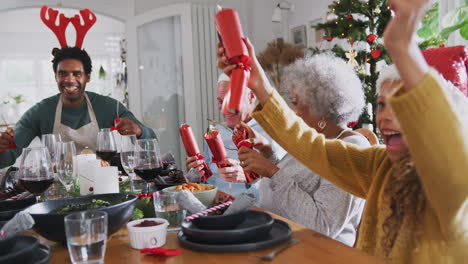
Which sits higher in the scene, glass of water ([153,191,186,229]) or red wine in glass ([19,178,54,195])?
red wine in glass ([19,178,54,195])

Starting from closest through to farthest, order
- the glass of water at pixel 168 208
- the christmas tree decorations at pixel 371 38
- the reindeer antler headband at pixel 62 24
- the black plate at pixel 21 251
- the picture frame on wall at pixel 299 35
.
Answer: the black plate at pixel 21 251
the glass of water at pixel 168 208
the reindeer antler headband at pixel 62 24
the christmas tree decorations at pixel 371 38
the picture frame on wall at pixel 299 35

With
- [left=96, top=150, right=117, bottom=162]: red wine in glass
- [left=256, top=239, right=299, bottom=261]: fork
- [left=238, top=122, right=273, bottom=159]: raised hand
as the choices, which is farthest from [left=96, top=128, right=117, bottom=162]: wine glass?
[left=256, top=239, right=299, bottom=261]: fork

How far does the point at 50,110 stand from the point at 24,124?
0.20 m

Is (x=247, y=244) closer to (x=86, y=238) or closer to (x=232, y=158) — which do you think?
(x=86, y=238)

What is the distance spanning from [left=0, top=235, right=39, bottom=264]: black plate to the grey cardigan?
85 cm

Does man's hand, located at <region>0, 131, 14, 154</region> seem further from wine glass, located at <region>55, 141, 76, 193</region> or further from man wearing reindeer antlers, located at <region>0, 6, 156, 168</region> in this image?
wine glass, located at <region>55, 141, 76, 193</region>

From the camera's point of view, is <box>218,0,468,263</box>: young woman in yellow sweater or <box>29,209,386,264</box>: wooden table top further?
<box>29,209,386,264</box>: wooden table top

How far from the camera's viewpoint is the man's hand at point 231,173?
1786mm

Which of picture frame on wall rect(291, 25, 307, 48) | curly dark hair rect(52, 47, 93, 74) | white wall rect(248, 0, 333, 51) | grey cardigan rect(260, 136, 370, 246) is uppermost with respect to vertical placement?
white wall rect(248, 0, 333, 51)

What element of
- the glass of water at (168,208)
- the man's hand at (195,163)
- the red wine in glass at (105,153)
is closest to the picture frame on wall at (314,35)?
the man's hand at (195,163)

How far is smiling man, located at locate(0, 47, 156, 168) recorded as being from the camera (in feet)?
9.67

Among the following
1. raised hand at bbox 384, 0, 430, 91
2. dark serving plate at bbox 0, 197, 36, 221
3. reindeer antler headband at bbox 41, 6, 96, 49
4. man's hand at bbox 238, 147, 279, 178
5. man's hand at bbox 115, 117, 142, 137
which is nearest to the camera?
raised hand at bbox 384, 0, 430, 91

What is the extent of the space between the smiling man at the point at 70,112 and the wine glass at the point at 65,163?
1.25 meters

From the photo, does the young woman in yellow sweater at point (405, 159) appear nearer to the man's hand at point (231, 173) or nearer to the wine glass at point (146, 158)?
the man's hand at point (231, 173)
